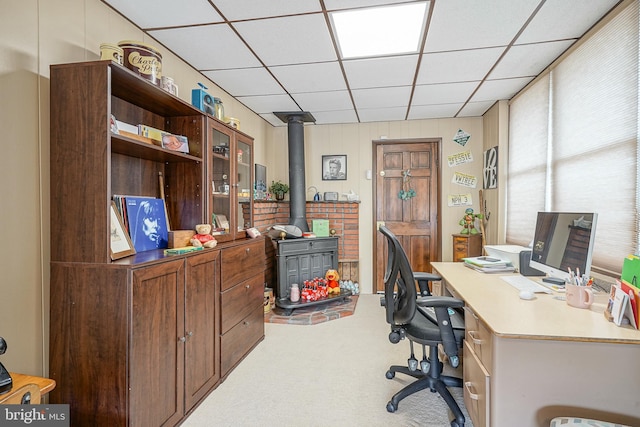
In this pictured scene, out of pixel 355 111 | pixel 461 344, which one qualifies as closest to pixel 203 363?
pixel 461 344

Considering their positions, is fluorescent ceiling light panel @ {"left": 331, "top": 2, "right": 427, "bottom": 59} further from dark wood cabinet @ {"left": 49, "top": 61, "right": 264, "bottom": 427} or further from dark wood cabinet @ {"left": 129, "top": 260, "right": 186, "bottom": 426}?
dark wood cabinet @ {"left": 129, "top": 260, "right": 186, "bottom": 426}

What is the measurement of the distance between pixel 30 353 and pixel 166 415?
27.6 inches

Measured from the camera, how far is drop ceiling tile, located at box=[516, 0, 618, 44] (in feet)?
6.15

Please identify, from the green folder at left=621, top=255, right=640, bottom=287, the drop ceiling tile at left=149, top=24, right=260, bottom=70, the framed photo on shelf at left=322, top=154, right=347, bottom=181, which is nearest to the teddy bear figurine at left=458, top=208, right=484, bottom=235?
the framed photo on shelf at left=322, top=154, right=347, bottom=181

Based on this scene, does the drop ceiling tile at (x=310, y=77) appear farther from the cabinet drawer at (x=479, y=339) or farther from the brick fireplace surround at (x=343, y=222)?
the cabinet drawer at (x=479, y=339)

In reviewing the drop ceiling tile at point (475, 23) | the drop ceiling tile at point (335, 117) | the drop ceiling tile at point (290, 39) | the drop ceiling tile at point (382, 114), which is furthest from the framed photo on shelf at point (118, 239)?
the drop ceiling tile at point (382, 114)

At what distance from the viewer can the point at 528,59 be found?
257 centimetres

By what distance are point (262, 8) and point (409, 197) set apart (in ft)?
10.4

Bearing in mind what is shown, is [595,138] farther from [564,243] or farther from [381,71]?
[381,71]

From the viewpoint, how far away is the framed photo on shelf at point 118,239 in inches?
59.9

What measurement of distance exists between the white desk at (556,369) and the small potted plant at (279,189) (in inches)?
132

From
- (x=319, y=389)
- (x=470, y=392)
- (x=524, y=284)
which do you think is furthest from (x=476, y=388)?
(x=319, y=389)

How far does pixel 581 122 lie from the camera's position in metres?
2.26

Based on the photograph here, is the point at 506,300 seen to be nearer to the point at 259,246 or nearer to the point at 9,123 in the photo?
the point at 259,246
